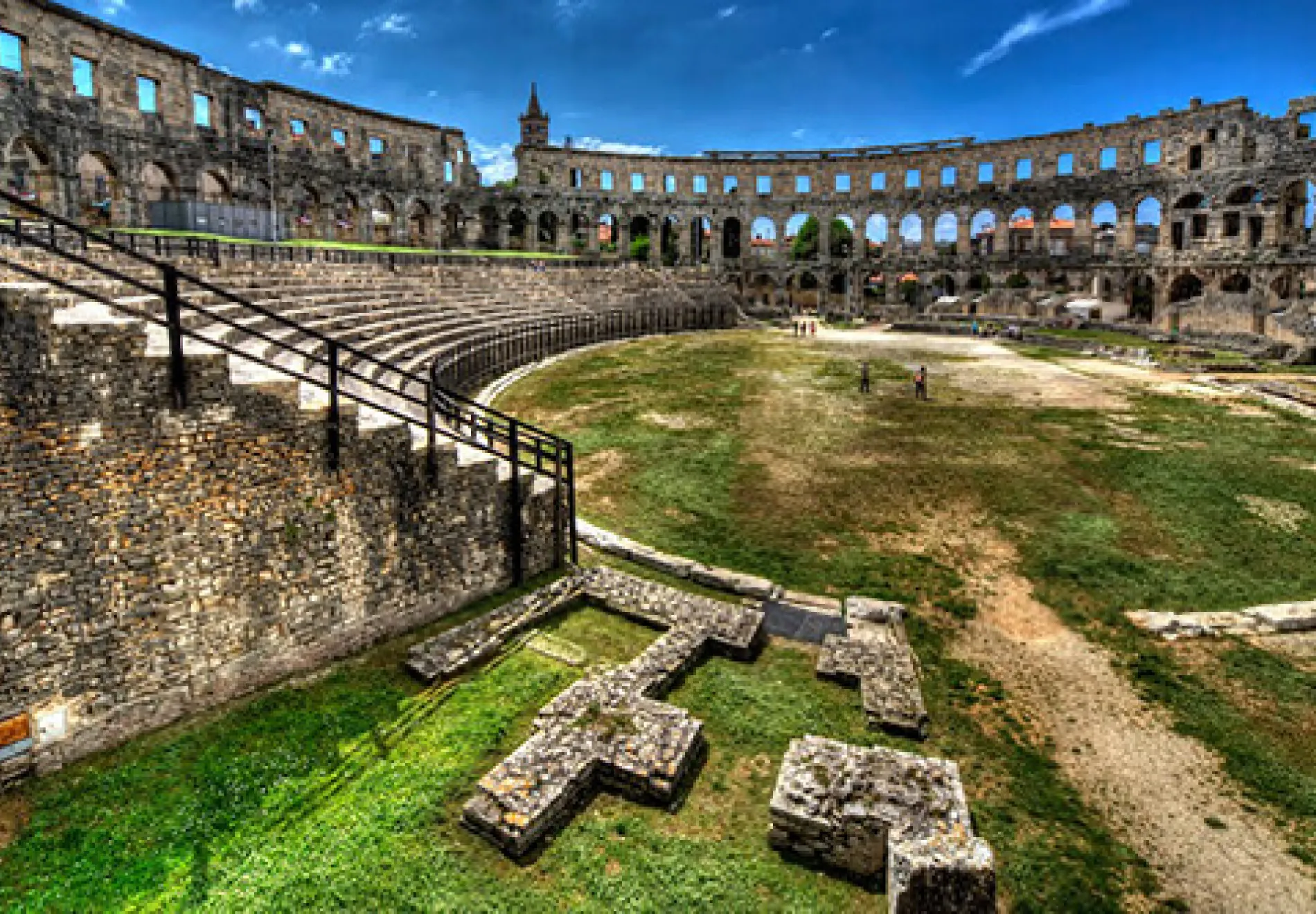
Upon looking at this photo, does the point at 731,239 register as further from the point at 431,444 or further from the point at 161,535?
the point at 161,535

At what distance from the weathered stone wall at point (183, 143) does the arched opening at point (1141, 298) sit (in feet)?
156

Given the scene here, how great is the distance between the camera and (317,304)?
726 inches

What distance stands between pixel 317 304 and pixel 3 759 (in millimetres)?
14483

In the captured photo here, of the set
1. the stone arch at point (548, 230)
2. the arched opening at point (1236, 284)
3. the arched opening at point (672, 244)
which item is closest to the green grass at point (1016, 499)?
the arched opening at point (1236, 284)

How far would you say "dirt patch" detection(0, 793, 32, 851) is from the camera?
550cm

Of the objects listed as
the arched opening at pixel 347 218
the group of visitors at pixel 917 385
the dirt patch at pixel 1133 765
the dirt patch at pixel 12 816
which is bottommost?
the dirt patch at pixel 1133 765

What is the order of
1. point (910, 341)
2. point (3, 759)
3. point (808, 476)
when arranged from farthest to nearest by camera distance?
point (910, 341), point (808, 476), point (3, 759)

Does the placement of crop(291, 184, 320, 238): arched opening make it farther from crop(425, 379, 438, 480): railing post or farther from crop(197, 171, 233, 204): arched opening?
crop(425, 379, 438, 480): railing post

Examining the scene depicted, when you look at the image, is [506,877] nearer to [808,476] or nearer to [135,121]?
[808,476]

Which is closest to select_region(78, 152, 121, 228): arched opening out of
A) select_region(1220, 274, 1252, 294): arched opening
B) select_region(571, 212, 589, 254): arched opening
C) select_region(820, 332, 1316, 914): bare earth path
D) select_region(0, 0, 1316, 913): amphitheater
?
select_region(0, 0, 1316, 913): amphitheater

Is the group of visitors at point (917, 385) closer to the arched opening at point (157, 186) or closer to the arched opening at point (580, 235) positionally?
the arched opening at point (157, 186)

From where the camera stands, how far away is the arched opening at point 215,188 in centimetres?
3367

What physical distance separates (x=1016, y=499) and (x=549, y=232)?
179 feet

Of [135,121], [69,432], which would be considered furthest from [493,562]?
[135,121]
